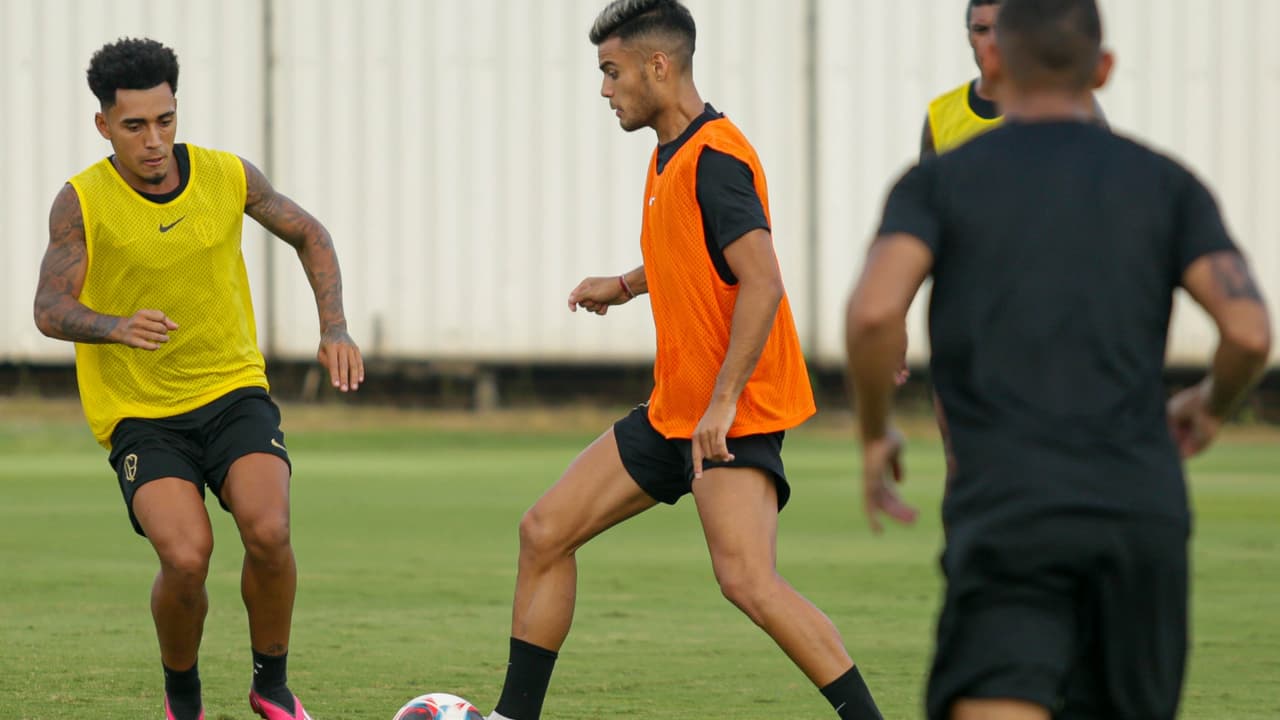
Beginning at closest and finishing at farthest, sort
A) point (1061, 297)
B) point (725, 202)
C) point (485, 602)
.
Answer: point (1061, 297)
point (725, 202)
point (485, 602)

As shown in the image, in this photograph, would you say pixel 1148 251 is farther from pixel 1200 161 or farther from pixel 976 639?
pixel 1200 161

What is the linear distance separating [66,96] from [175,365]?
1674 cm

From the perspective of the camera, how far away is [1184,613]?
12.1ft

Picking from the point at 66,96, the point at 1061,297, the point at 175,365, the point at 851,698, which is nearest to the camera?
the point at 1061,297

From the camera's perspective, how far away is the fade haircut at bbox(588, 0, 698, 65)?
233 inches

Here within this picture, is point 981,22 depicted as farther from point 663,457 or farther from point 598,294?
point 663,457

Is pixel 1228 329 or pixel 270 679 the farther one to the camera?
pixel 270 679

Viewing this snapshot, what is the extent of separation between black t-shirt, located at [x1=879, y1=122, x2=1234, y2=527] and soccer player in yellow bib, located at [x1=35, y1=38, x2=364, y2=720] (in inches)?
120

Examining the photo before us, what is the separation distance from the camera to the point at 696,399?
5855mm

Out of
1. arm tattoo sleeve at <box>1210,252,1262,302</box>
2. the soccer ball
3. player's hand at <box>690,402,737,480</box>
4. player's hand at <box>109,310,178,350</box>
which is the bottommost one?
the soccer ball

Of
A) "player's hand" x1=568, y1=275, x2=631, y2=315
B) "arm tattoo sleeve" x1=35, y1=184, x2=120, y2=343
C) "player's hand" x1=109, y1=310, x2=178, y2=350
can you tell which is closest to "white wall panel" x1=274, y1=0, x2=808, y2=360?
"player's hand" x1=568, y1=275, x2=631, y2=315

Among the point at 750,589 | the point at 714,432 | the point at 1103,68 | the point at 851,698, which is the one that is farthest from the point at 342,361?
the point at 1103,68

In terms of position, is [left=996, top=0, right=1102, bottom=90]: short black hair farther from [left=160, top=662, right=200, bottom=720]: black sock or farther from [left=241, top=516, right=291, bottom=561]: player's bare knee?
[left=160, top=662, right=200, bottom=720]: black sock

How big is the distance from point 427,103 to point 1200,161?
8737mm
